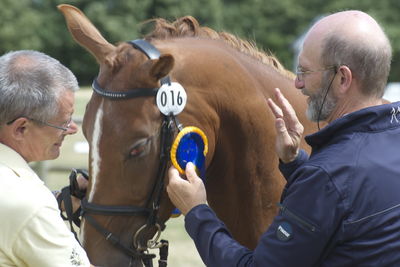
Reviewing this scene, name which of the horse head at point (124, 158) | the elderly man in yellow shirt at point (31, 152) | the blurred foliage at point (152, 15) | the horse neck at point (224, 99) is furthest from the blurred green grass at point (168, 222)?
the blurred foliage at point (152, 15)

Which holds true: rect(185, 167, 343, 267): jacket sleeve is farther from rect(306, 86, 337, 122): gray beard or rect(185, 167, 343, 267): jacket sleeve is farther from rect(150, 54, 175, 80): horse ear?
rect(150, 54, 175, 80): horse ear

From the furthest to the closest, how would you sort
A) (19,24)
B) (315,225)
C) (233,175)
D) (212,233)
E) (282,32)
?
(282,32) → (19,24) → (233,175) → (212,233) → (315,225)

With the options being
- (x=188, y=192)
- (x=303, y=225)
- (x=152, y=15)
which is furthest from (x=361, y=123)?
(x=152, y=15)

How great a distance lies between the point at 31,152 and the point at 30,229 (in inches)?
16.7

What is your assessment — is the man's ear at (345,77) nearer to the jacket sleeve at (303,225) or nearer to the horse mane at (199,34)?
the jacket sleeve at (303,225)

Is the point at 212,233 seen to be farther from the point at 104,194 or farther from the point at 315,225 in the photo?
the point at 104,194

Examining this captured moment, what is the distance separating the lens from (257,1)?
50.0 metres

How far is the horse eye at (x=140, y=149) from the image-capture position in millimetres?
2871

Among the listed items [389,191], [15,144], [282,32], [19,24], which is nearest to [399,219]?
[389,191]

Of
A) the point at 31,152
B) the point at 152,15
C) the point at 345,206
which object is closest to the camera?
the point at 345,206

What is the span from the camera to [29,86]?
2303 mm

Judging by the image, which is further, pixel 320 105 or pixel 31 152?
Result: pixel 31 152

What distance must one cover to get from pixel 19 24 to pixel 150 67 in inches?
1620

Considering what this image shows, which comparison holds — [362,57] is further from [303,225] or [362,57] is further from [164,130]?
[164,130]
